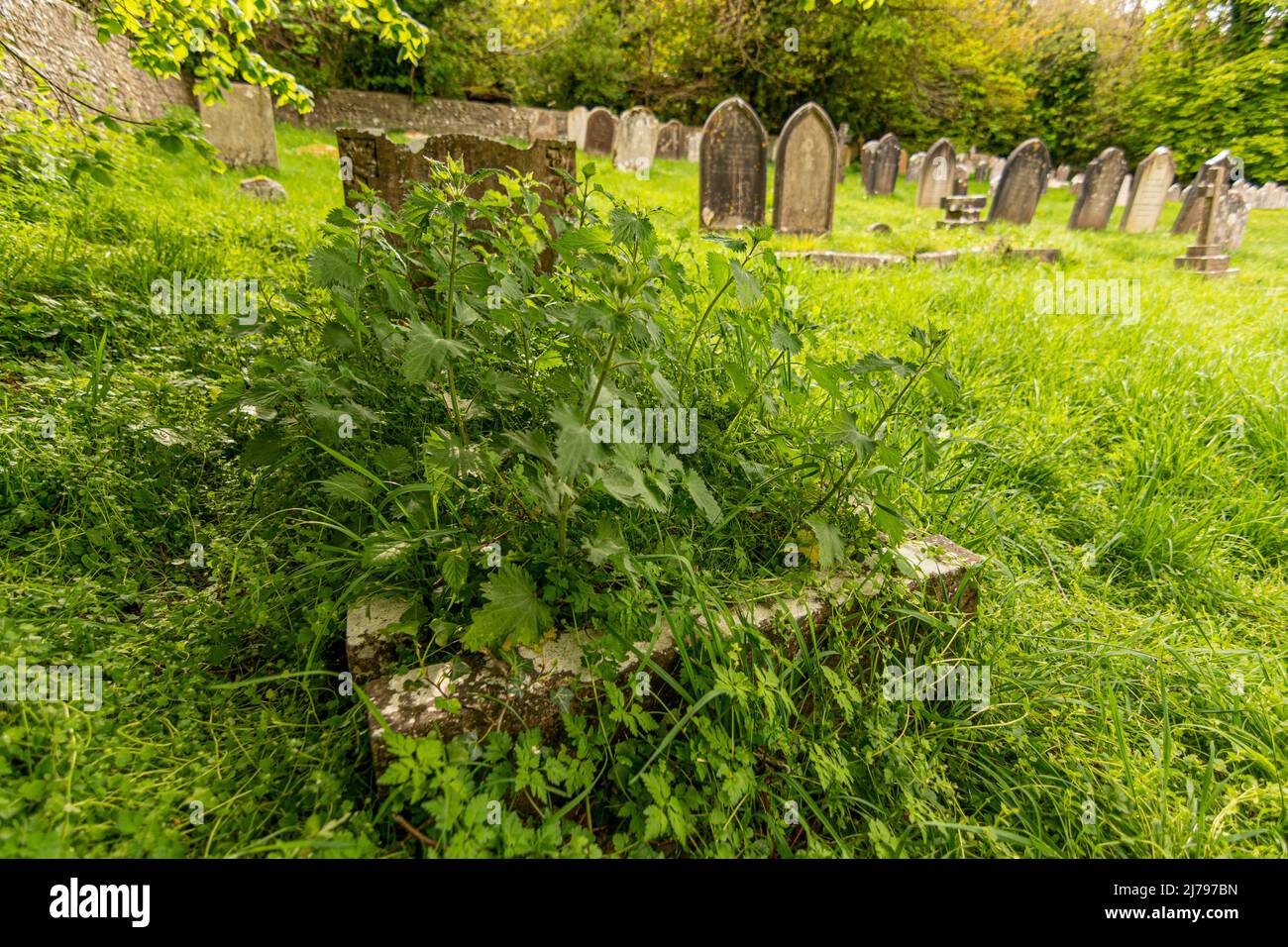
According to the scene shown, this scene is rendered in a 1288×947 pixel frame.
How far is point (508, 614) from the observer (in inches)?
51.4

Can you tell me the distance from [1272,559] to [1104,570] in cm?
83

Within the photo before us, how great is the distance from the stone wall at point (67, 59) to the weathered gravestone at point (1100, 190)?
13.2m

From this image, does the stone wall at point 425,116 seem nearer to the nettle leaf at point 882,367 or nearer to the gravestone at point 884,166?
the gravestone at point 884,166

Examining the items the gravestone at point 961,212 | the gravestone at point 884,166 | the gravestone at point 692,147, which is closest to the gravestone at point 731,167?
the gravestone at point 961,212

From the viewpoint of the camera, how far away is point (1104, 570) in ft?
7.84

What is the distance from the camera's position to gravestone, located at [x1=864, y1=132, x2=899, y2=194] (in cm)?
1353

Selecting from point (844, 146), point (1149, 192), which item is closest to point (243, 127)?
point (1149, 192)

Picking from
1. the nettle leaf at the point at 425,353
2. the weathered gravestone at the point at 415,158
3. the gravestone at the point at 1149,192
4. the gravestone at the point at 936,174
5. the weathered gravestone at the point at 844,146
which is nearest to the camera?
the nettle leaf at the point at 425,353

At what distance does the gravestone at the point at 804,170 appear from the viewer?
7121mm

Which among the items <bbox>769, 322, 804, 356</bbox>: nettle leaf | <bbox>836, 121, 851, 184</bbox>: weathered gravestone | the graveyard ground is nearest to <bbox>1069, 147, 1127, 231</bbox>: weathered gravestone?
<bbox>836, 121, 851, 184</bbox>: weathered gravestone

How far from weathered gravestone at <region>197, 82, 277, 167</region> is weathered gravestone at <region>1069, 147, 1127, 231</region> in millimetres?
12462

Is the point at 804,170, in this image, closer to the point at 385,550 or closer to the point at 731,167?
the point at 731,167
